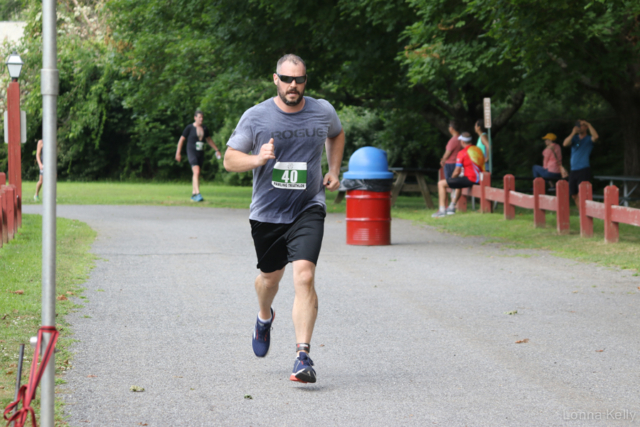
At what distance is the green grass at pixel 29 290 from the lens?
5203 millimetres

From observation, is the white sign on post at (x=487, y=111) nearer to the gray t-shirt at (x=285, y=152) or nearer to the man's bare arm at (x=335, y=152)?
the man's bare arm at (x=335, y=152)

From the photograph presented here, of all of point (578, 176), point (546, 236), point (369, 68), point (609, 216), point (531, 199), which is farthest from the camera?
point (369, 68)

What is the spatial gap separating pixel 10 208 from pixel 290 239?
7352 mm

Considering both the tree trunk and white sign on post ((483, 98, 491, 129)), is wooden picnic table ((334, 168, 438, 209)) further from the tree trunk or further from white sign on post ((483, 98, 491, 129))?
the tree trunk

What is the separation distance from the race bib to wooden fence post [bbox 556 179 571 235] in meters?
9.17

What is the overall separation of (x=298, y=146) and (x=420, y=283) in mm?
4077

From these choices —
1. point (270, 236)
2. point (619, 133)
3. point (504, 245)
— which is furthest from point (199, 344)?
point (619, 133)

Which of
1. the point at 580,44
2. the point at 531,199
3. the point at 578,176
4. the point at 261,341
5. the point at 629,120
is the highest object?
the point at 580,44

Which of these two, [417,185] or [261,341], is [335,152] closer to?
[261,341]

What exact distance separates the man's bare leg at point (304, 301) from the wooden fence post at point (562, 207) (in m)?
9.20

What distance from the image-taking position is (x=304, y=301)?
5141 mm

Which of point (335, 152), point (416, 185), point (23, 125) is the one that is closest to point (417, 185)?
point (416, 185)

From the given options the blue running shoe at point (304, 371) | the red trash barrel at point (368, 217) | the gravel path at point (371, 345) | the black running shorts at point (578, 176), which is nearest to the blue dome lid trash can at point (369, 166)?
the red trash barrel at point (368, 217)

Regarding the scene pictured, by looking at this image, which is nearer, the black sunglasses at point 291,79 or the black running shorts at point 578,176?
the black sunglasses at point 291,79
